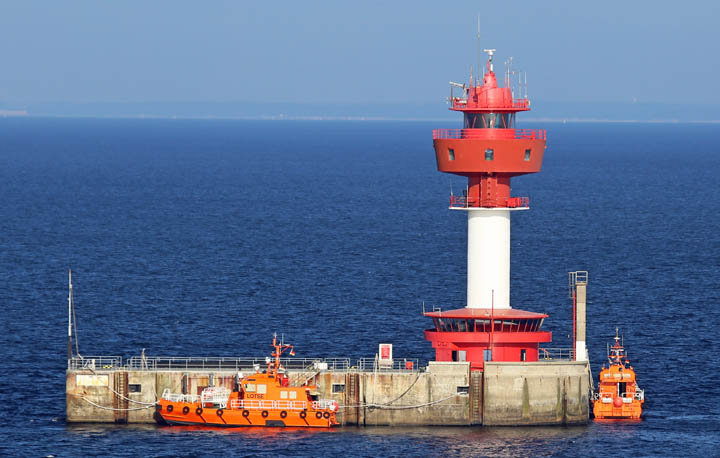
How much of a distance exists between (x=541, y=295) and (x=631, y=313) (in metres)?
9.67

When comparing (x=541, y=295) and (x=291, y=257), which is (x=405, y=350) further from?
(x=291, y=257)

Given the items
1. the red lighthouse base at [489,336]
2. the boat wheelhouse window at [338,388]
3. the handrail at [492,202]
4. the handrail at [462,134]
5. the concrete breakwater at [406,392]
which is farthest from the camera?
the handrail at [492,202]

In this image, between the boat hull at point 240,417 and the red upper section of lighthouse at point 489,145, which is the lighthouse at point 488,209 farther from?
the boat hull at point 240,417

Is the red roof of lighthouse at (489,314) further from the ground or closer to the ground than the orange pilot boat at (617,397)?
further from the ground

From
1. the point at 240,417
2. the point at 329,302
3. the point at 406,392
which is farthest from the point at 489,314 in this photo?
the point at 329,302

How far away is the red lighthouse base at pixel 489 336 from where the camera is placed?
78750mm

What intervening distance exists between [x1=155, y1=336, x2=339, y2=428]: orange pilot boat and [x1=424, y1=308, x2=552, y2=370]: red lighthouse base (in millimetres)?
7058

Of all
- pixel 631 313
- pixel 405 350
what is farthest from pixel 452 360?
pixel 631 313

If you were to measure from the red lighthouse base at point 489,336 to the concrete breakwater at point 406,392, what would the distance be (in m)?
1.99

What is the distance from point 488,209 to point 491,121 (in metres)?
4.52

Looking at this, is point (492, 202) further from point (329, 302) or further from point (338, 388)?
point (329, 302)

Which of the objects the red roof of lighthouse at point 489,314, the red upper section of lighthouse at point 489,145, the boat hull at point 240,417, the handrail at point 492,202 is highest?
the red upper section of lighthouse at point 489,145

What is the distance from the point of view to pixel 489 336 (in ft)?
258

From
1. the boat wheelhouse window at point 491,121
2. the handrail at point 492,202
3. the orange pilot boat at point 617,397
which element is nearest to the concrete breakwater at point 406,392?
the orange pilot boat at point 617,397
